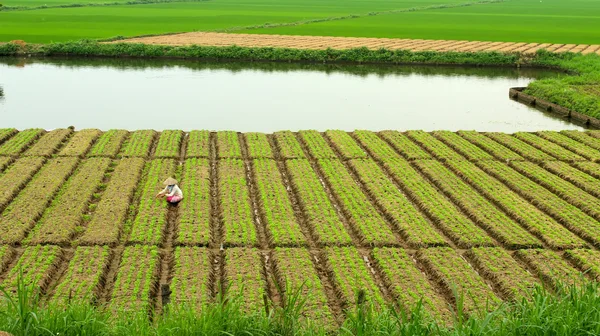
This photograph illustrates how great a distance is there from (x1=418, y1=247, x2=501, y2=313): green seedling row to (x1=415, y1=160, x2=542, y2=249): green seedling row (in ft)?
4.76

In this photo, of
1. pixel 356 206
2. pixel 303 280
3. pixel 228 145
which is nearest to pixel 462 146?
pixel 228 145

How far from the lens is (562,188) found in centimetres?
1593

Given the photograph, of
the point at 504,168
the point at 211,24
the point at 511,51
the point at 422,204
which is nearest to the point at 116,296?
the point at 422,204

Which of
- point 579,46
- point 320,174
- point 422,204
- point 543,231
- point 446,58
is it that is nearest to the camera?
point 543,231

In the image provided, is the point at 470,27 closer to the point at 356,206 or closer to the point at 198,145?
the point at 198,145

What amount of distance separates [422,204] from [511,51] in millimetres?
34822

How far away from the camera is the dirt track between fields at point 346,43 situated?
47.8 metres

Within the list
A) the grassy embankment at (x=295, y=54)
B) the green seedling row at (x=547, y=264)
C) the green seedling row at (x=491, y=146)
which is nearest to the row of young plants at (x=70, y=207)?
the green seedling row at (x=547, y=264)

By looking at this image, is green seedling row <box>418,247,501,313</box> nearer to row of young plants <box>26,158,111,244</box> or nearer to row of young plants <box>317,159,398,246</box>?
row of young plants <box>317,159,398,246</box>

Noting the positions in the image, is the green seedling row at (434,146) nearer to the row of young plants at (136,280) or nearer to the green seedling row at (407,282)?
the green seedling row at (407,282)

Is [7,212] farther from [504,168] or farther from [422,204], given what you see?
[504,168]

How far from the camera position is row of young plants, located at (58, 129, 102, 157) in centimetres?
1819

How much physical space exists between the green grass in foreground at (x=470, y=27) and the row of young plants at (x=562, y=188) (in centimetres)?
3868

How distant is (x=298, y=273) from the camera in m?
10.9
